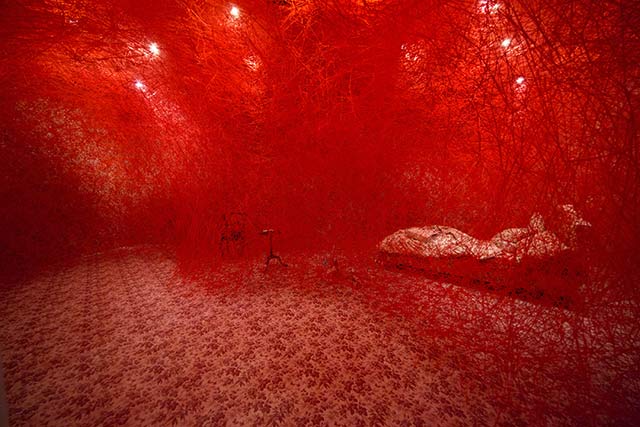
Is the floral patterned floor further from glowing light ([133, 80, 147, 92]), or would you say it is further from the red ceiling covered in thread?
glowing light ([133, 80, 147, 92])

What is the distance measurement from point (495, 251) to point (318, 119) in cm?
299

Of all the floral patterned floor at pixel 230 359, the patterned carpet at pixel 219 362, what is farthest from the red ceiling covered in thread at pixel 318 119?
the patterned carpet at pixel 219 362

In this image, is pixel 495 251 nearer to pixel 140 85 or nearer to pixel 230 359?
pixel 230 359

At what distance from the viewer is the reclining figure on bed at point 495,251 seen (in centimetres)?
172

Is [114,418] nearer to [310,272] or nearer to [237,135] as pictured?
[310,272]

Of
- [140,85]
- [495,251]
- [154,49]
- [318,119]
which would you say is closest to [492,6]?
[318,119]

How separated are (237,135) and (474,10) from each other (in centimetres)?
314

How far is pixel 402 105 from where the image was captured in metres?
2.83

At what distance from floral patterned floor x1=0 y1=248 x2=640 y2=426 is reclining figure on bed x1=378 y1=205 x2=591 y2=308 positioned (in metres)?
0.36

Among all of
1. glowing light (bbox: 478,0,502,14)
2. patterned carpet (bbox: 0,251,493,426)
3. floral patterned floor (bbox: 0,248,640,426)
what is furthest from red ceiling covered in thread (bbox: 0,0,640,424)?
patterned carpet (bbox: 0,251,493,426)

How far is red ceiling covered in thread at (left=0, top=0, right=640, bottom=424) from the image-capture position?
1.47 meters

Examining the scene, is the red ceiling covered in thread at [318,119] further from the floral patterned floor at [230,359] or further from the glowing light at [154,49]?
the floral patterned floor at [230,359]

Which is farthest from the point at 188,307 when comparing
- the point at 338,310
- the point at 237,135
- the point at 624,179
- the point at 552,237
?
the point at 624,179

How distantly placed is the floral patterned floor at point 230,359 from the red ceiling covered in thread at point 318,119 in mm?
1240
